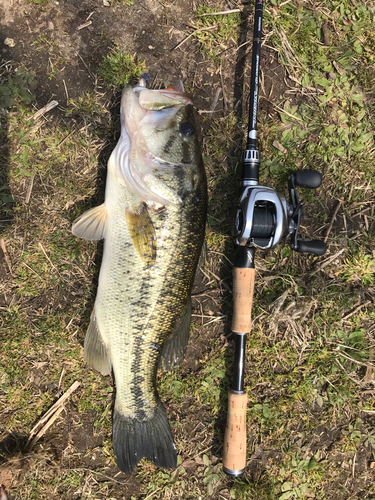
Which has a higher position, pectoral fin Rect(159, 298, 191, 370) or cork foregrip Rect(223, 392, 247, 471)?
pectoral fin Rect(159, 298, 191, 370)

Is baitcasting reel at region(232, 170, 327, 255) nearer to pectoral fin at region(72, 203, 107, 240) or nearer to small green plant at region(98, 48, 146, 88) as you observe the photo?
pectoral fin at region(72, 203, 107, 240)

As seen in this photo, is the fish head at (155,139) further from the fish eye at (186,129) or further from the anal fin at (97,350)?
the anal fin at (97,350)

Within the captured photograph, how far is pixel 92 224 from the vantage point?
103 inches

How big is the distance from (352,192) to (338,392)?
1.92 metres

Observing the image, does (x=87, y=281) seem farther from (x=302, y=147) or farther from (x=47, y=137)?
(x=302, y=147)

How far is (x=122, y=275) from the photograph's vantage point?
2.47 meters

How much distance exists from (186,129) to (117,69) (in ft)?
3.40

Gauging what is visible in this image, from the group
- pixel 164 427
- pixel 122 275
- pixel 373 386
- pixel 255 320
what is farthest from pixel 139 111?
pixel 373 386

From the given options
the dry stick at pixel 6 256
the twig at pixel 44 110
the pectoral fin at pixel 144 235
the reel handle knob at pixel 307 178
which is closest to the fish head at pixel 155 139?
the pectoral fin at pixel 144 235

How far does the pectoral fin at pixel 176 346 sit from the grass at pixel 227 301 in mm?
337

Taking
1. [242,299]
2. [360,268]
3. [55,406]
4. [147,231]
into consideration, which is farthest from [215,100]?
[55,406]

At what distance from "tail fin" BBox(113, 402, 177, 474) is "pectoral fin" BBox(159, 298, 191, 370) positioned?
1.11 feet

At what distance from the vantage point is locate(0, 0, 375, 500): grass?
2.93m

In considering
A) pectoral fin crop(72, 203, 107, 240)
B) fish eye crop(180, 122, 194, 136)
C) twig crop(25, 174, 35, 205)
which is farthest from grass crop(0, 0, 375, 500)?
fish eye crop(180, 122, 194, 136)
